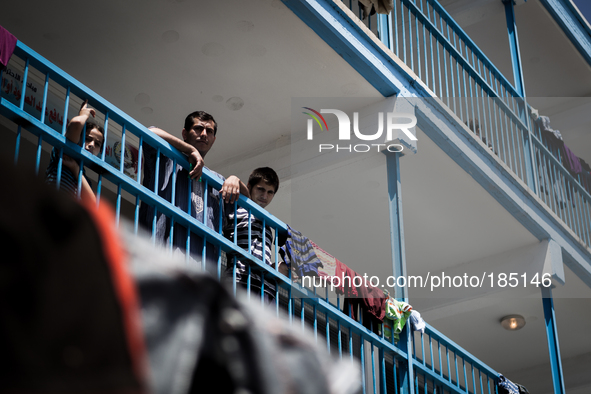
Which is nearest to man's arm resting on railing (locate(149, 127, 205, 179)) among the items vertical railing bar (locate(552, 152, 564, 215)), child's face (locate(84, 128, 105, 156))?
child's face (locate(84, 128, 105, 156))

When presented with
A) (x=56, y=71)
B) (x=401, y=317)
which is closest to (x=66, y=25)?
(x=56, y=71)

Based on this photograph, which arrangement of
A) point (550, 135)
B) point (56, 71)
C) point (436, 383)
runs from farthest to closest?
point (550, 135)
point (436, 383)
point (56, 71)

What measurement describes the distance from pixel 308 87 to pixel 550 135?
4924 mm

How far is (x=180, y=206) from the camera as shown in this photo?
5191mm

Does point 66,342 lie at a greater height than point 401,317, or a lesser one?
lesser

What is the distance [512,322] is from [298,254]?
7.24 metres

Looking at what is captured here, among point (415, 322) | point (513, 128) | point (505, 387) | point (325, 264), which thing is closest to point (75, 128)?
point (325, 264)

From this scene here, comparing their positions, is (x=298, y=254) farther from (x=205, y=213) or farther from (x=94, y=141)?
(x=94, y=141)

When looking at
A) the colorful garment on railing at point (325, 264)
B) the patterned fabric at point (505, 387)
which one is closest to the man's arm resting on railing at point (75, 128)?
the colorful garment on railing at point (325, 264)

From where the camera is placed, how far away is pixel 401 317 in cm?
666

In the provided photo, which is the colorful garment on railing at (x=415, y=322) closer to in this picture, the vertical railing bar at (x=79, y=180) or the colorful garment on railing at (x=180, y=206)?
the colorful garment on railing at (x=180, y=206)

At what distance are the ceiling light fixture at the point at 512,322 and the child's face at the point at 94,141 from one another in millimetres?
8787

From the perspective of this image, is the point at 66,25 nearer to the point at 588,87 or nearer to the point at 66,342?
the point at 66,342

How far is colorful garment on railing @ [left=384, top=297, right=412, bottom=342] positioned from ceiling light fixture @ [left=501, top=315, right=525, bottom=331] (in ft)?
19.6
